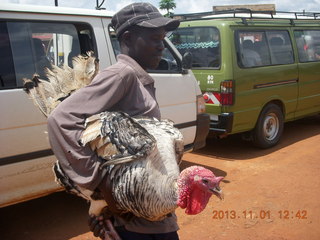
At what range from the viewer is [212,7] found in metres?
13.4

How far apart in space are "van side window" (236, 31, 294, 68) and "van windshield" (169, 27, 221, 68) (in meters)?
0.37

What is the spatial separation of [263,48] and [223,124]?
166 cm

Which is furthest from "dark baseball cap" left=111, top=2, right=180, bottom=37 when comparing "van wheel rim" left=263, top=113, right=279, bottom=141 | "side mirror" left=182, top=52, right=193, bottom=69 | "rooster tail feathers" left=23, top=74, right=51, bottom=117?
"van wheel rim" left=263, top=113, right=279, bottom=141

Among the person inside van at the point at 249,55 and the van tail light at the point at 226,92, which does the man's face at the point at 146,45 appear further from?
the person inside van at the point at 249,55

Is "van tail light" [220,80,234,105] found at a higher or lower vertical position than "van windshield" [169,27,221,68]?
lower

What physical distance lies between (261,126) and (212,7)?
842cm

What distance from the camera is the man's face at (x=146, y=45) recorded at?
66.9 inches

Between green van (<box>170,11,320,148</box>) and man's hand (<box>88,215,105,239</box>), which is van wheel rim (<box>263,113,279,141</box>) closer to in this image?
green van (<box>170,11,320,148</box>)

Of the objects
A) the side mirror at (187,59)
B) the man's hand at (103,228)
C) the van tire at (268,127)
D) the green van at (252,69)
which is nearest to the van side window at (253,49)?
the green van at (252,69)

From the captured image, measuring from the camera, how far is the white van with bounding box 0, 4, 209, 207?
317cm

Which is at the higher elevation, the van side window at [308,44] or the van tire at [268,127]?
the van side window at [308,44]

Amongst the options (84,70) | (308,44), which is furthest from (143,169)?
(308,44)

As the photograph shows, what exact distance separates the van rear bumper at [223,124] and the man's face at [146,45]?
159 inches

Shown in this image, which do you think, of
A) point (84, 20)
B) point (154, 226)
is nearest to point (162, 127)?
point (154, 226)
